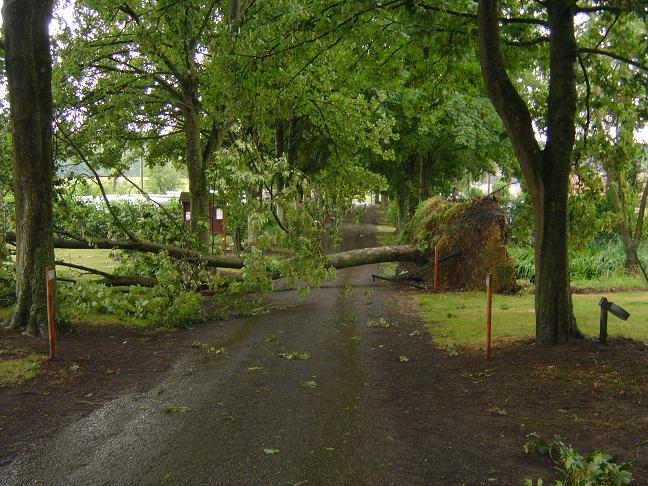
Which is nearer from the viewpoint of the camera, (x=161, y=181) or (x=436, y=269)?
(x=436, y=269)

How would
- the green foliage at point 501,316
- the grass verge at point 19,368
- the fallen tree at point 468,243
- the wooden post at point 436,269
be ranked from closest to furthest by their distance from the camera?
the grass verge at point 19,368
the green foliage at point 501,316
the fallen tree at point 468,243
the wooden post at point 436,269

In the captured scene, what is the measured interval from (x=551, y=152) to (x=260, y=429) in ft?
16.4

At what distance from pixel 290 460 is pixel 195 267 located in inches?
317

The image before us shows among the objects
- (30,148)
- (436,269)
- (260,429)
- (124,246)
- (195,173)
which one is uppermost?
→ (195,173)

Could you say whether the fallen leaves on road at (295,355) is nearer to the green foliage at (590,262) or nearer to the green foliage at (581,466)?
the green foliage at (581,466)

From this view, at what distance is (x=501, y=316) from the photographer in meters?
11.8

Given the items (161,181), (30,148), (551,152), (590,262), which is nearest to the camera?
(551,152)

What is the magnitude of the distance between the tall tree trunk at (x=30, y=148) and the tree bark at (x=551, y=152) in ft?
20.8

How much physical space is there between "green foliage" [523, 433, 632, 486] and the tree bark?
11.0ft

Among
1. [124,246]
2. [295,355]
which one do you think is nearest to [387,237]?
[124,246]

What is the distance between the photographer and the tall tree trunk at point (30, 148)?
888 centimetres

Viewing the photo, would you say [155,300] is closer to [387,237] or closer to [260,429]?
[260,429]

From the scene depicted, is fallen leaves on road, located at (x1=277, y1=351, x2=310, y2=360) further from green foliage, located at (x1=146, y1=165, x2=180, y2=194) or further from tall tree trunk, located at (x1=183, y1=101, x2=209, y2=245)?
green foliage, located at (x1=146, y1=165, x2=180, y2=194)

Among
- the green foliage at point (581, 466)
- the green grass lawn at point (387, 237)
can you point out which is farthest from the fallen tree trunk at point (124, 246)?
the green grass lawn at point (387, 237)
